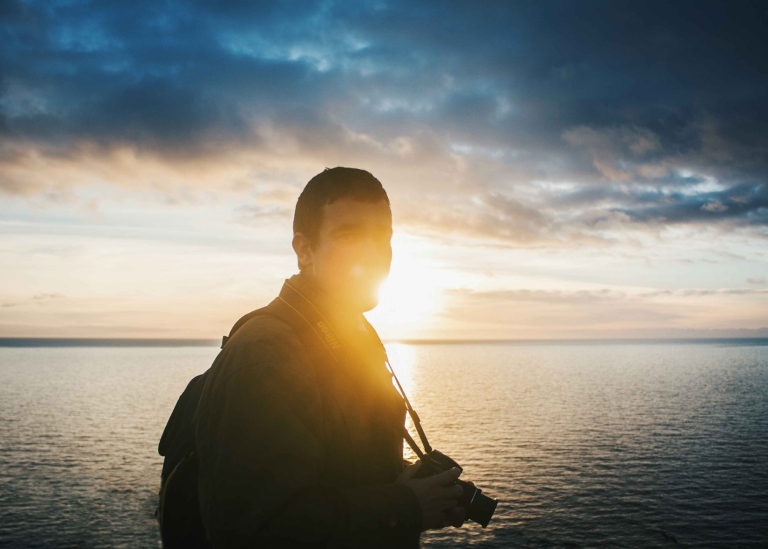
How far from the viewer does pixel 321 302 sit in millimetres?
3410

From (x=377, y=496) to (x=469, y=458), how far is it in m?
50.1

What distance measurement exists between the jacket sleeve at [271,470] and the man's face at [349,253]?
0.76 m

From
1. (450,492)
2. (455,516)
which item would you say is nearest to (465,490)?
(455,516)

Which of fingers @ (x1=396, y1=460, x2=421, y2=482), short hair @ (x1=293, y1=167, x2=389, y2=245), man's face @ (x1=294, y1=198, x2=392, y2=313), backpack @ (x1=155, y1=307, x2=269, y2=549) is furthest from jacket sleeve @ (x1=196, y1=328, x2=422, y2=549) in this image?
short hair @ (x1=293, y1=167, x2=389, y2=245)

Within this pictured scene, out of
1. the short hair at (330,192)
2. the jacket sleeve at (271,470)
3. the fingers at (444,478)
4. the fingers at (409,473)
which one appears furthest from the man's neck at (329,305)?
the fingers at (444,478)

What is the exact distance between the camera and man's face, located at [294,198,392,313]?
3.44 metres

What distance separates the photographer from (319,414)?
2.87 metres

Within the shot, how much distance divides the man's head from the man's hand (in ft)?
3.78

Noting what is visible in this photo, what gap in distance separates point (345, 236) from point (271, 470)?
5.04 feet

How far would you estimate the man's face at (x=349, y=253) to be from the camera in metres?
3.44

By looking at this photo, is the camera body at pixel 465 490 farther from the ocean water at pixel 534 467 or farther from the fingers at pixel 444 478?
the ocean water at pixel 534 467

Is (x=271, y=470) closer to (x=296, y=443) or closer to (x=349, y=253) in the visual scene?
(x=296, y=443)

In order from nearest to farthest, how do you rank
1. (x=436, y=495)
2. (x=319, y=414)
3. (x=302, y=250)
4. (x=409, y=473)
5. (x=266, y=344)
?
(x=266, y=344)
(x=319, y=414)
(x=436, y=495)
(x=409, y=473)
(x=302, y=250)

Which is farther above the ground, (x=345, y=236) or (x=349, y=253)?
(x=345, y=236)
